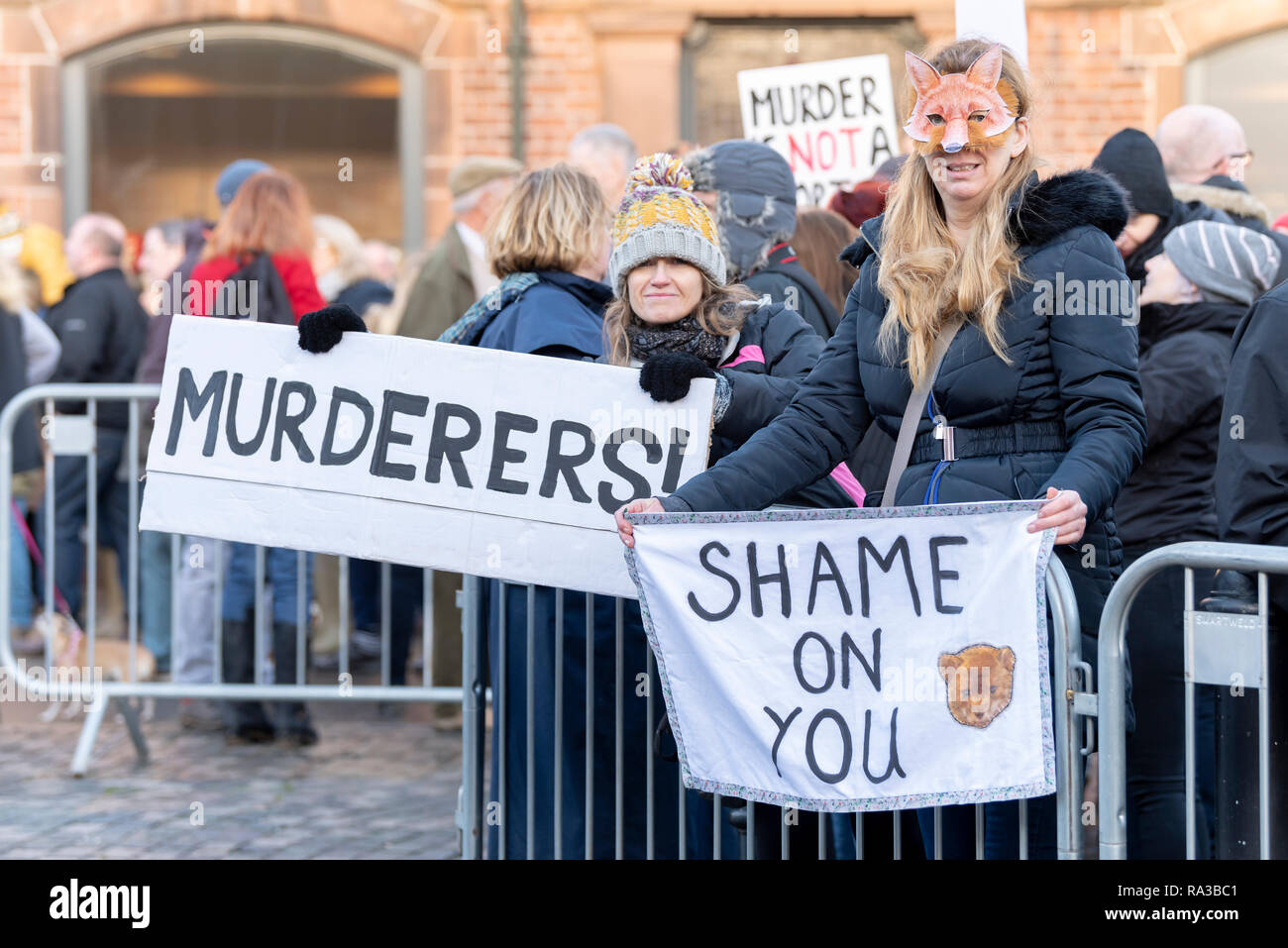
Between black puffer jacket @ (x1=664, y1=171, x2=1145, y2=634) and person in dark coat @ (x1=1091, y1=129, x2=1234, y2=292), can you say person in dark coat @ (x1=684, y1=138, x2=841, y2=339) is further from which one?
black puffer jacket @ (x1=664, y1=171, x2=1145, y2=634)

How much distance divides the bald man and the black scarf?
208cm

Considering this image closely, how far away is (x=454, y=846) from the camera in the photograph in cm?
584

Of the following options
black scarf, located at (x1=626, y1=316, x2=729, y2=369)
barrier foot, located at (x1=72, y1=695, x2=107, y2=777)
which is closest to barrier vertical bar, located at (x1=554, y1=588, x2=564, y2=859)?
black scarf, located at (x1=626, y1=316, x2=729, y2=369)

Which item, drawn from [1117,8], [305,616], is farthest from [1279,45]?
[305,616]

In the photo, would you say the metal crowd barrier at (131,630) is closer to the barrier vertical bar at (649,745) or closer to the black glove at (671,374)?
the barrier vertical bar at (649,745)

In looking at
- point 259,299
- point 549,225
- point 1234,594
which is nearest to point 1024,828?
point 1234,594

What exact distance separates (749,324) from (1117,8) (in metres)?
9.38

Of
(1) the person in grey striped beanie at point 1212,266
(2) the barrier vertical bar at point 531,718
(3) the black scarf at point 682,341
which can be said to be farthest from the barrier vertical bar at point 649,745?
(1) the person in grey striped beanie at point 1212,266

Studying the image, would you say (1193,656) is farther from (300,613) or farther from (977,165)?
(300,613)

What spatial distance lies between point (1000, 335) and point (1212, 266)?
1.69m

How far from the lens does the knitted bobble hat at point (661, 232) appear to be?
452 cm

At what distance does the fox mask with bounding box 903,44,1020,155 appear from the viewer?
146 inches

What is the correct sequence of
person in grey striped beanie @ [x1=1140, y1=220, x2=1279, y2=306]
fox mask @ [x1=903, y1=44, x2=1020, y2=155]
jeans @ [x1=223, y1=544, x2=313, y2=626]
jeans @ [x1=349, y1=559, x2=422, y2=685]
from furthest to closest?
jeans @ [x1=349, y1=559, x2=422, y2=685] < jeans @ [x1=223, y1=544, x2=313, y2=626] < person in grey striped beanie @ [x1=1140, y1=220, x2=1279, y2=306] < fox mask @ [x1=903, y1=44, x2=1020, y2=155]
